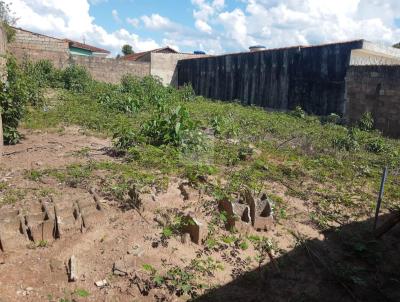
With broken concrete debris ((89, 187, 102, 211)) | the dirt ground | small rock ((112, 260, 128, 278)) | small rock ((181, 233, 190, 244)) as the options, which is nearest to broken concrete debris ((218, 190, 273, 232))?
the dirt ground

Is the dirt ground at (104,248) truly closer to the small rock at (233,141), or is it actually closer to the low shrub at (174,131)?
the low shrub at (174,131)

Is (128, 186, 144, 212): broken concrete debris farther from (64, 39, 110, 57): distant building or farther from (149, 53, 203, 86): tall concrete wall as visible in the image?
(64, 39, 110, 57): distant building

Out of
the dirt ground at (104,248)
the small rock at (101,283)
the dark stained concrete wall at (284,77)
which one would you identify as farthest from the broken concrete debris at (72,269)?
the dark stained concrete wall at (284,77)

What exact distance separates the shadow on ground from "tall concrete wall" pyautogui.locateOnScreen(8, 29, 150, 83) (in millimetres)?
15084

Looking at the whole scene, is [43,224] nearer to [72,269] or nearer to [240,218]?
[72,269]

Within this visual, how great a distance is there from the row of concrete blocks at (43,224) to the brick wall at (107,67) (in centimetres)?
1453

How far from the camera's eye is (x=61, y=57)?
1638 centimetres

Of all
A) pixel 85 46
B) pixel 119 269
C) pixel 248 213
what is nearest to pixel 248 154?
pixel 248 213

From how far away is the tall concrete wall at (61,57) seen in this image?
A: 51.1ft

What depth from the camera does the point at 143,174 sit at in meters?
5.09

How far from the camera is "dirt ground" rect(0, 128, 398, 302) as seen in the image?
2.83m

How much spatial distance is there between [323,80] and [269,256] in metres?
9.36

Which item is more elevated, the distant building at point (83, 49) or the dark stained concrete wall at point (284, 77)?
the distant building at point (83, 49)

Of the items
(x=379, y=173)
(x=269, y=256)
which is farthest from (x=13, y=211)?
(x=379, y=173)
